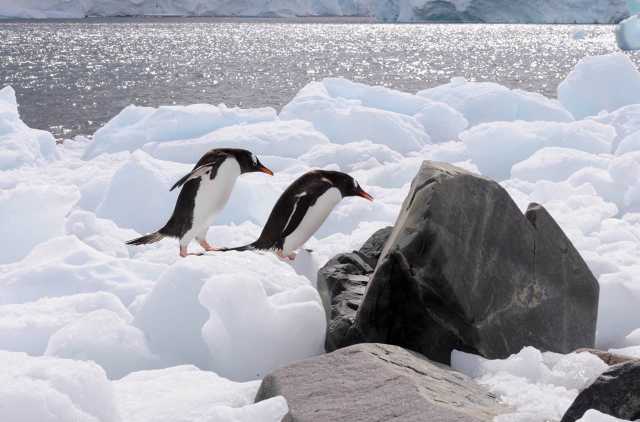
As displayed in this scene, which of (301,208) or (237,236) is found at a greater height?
(301,208)

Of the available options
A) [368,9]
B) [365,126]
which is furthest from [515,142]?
[368,9]

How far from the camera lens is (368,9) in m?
126

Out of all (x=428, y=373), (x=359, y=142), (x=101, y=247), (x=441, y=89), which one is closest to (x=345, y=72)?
(x=441, y=89)

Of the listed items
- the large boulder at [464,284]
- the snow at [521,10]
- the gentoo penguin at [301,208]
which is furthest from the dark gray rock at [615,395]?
the snow at [521,10]

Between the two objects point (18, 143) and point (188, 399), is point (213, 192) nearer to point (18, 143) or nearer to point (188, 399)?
point (188, 399)

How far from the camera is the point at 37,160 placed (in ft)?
29.7

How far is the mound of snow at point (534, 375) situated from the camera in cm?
296

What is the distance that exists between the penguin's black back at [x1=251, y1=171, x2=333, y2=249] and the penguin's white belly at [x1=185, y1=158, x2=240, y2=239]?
0.36m

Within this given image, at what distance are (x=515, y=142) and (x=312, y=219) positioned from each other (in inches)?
178

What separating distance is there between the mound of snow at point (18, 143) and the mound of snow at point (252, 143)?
1.25m

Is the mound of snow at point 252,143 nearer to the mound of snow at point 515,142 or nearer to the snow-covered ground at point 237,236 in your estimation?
the snow-covered ground at point 237,236

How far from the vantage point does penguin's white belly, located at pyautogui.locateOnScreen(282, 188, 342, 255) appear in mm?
4520

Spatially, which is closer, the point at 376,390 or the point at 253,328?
the point at 376,390

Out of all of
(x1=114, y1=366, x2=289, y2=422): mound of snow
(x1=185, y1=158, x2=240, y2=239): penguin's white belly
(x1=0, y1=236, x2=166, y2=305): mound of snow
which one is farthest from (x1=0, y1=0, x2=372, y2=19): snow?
(x1=114, y1=366, x2=289, y2=422): mound of snow
